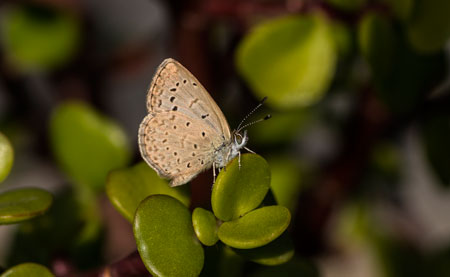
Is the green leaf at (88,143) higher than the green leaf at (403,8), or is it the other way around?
the green leaf at (403,8)

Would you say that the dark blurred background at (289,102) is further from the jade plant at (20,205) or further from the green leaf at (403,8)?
the jade plant at (20,205)

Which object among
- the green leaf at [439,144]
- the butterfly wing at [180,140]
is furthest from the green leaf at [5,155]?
the green leaf at [439,144]

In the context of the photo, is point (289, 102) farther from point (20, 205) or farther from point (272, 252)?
point (20, 205)

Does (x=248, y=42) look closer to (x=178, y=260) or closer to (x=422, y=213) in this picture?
(x=178, y=260)

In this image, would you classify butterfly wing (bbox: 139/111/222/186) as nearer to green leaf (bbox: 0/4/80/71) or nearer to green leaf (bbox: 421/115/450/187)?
green leaf (bbox: 421/115/450/187)

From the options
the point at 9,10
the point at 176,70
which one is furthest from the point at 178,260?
the point at 9,10

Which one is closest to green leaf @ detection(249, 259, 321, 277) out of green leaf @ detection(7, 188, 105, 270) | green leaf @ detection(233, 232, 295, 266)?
green leaf @ detection(233, 232, 295, 266)

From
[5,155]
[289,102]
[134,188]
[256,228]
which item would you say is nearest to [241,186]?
[256,228]
